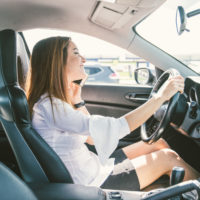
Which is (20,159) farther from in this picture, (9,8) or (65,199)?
(9,8)

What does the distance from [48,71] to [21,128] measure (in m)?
0.32

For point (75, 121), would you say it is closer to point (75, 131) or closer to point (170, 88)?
point (75, 131)

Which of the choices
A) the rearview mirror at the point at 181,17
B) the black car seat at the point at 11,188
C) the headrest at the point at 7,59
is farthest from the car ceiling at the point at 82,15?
the black car seat at the point at 11,188

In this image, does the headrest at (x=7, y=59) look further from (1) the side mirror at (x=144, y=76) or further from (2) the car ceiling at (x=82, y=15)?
(1) the side mirror at (x=144, y=76)

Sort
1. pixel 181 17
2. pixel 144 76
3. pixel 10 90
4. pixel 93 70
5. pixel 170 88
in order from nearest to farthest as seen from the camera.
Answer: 1. pixel 10 90
2. pixel 170 88
3. pixel 181 17
4. pixel 144 76
5. pixel 93 70

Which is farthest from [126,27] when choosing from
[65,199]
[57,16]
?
[65,199]

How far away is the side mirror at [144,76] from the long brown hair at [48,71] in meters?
1.19

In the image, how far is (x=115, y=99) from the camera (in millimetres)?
2443

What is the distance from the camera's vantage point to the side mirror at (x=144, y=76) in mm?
2320

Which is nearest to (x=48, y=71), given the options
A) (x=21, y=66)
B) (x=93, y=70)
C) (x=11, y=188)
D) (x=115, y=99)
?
(x=21, y=66)

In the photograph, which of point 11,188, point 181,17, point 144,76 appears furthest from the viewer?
point 144,76

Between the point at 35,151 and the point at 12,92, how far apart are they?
263 millimetres

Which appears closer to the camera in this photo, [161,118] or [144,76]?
[161,118]

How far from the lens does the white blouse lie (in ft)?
3.74
